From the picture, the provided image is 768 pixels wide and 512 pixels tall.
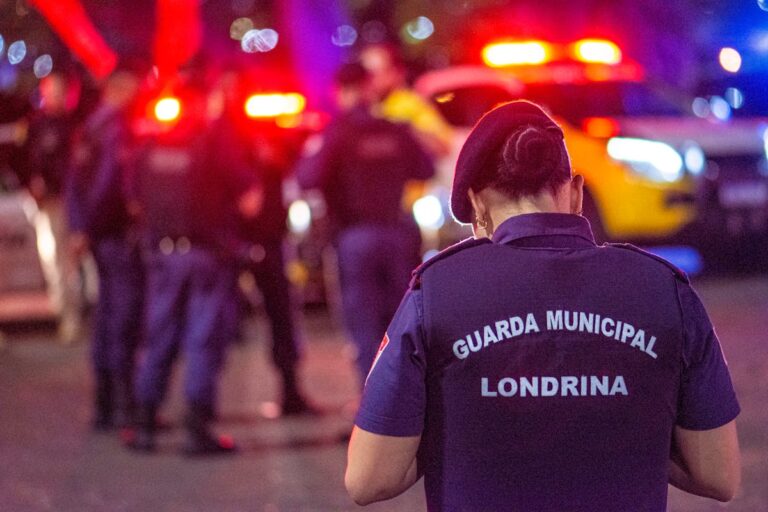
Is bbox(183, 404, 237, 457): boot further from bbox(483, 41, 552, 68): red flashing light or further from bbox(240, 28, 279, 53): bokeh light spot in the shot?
bbox(240, 28, 279, 53): bokeh light spot

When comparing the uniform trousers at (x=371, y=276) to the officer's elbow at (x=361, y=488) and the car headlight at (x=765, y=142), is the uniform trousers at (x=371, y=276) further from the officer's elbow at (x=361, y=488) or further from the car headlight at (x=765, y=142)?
the car headlight at (x=765, y=142)

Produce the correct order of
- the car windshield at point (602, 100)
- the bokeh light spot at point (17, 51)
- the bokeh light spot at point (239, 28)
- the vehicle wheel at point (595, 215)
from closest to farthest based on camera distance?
the vehicle wheel at point (595, 215)
the car windshield at point (602, 100)
the bokeh light spot at point (17, 51)
the bokeh light spot at point (239, 28)

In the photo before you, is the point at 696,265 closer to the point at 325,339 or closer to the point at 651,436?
the point at 325,339

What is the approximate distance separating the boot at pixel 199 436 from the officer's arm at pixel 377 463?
4820 mm

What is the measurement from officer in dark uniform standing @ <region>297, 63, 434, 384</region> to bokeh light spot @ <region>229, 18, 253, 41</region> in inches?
730

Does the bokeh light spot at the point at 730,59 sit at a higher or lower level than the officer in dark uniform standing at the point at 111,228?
higher

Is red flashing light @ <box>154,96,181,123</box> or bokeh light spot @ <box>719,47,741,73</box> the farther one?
bokeh light spot @ <box>719,47,741,73</box>

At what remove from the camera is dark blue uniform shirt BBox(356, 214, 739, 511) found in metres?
2.60

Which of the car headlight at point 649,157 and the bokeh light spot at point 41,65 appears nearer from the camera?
the car headlight at point 649,157

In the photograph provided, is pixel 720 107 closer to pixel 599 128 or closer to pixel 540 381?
pixel 599 128

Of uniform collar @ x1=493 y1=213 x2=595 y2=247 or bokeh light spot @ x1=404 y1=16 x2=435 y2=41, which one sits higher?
bokeh light spot @ x1=404 y1=16 x2=435 y2=41

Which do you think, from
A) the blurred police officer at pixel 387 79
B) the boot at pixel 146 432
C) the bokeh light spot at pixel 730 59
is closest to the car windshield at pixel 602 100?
the blurred police officer at pixel 387 79

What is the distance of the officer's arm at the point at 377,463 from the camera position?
2627 mm

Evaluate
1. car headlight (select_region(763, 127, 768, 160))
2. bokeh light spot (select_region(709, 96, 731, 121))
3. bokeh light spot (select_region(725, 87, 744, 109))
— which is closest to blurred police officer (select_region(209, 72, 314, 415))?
car headlight (select_region(763, 127, 768, 160))
